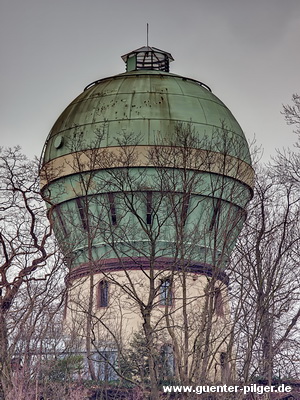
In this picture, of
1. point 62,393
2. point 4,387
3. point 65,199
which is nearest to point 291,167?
point 4,387

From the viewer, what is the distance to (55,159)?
27.1 meters

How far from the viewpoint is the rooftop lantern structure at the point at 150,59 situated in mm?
31422

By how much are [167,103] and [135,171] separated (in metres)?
2.79

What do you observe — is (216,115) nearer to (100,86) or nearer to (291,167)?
(100,86)

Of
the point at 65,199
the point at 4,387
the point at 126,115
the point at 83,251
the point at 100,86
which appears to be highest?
the point at 100,86

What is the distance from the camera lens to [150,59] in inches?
1242

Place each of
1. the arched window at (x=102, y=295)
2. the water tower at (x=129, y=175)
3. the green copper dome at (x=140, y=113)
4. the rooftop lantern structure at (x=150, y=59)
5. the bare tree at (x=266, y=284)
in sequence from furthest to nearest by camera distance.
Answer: the rooftop lantern structure at (x=150, y=59) → the arched window at (x=102, y=295) → the green copper dome at (x=140, y=113) → the water tower at (x=129, y=175) → the bare tree at (x=266, y=284)

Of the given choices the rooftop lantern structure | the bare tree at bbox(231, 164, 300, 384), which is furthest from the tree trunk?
the rooftop lantern structure

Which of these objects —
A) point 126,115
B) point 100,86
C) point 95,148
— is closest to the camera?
point 95,148

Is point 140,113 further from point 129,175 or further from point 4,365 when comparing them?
point 4,365

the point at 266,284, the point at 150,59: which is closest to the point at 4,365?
the point at 266,284

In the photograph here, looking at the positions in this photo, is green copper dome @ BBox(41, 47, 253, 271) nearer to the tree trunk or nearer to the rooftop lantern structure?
the rooftop lantern structure

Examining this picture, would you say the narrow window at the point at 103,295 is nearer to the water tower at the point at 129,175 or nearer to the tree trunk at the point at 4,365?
the water tower at the point at 129,175

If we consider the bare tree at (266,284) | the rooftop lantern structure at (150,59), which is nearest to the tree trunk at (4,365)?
the bare tree at (266,284)
